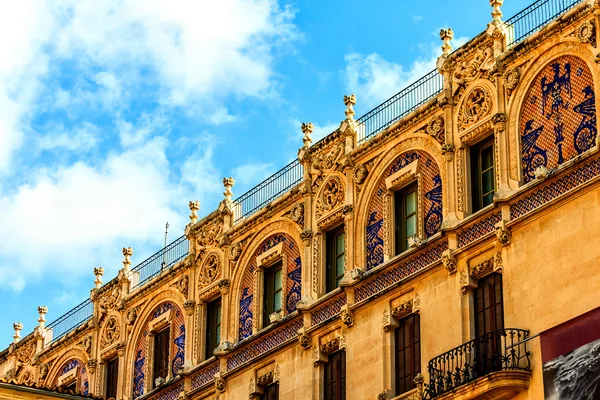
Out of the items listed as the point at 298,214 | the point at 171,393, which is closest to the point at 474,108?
the point at 298,214

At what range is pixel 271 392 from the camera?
38531 millimetres

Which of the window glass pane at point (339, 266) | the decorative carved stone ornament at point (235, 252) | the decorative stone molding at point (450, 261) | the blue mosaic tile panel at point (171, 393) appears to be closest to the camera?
the decorative stone molding at point (450, 261)

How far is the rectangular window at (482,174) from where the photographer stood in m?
33.9

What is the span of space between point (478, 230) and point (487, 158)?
1910 mm

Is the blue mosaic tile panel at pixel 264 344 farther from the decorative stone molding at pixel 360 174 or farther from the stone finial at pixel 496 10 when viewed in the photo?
the stone finial at pixel 496 10

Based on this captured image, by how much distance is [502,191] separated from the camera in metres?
32.9

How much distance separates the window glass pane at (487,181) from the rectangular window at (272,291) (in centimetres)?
728

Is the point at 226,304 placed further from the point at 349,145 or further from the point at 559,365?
the point at 559,365

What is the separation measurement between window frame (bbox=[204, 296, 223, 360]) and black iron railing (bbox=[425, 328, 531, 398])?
375 inches

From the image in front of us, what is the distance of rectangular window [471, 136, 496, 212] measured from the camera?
33.9 metres

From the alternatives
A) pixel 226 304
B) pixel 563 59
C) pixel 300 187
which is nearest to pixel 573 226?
pixel 563 59

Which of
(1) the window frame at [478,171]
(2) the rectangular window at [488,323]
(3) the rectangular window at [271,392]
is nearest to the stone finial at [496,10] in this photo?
(1) the window frame at [478,171]

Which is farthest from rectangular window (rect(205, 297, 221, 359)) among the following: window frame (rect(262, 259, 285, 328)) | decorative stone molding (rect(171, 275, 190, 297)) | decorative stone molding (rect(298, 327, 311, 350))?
decorative stone molding (rect(298, 327, 311, 350))

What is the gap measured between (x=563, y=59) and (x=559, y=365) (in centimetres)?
675
